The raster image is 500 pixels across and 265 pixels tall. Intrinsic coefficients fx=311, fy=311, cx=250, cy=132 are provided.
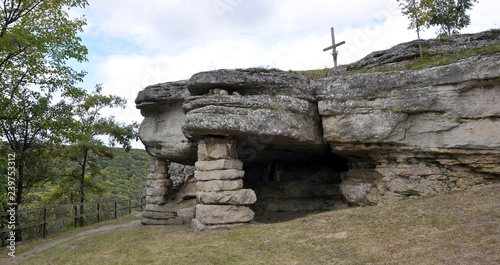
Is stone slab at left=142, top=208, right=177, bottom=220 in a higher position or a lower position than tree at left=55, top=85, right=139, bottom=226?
lower

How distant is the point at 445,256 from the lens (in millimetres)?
5488

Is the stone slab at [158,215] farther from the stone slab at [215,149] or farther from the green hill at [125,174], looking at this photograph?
the green hill at [125,174]

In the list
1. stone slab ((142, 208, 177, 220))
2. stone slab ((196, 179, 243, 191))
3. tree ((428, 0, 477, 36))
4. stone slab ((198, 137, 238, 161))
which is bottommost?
stone slab ((142, 208, 177, 220))

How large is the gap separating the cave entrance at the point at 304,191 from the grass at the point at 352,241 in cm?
517

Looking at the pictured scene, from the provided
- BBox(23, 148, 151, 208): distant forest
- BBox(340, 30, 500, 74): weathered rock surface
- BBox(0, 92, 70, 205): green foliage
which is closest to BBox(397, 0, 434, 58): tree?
BBox(340, 30, 500, 74): weathered rock surface

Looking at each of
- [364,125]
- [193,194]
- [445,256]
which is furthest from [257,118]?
[193,194]

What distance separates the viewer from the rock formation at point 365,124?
928 cm

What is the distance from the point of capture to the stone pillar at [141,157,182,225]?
551 inches

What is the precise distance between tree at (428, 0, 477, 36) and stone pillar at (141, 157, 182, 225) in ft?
55.7

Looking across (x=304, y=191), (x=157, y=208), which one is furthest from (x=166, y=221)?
(x=304, y=191)

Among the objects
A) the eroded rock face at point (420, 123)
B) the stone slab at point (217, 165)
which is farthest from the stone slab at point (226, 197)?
the eroded rock face at point (420, 123)

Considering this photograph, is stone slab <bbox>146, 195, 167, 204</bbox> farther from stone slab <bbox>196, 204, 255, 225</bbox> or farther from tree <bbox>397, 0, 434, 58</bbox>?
tree <bbox>397, 0, 434, 58</bbox>

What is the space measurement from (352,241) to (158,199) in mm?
9880

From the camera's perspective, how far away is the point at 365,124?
1006 cm
